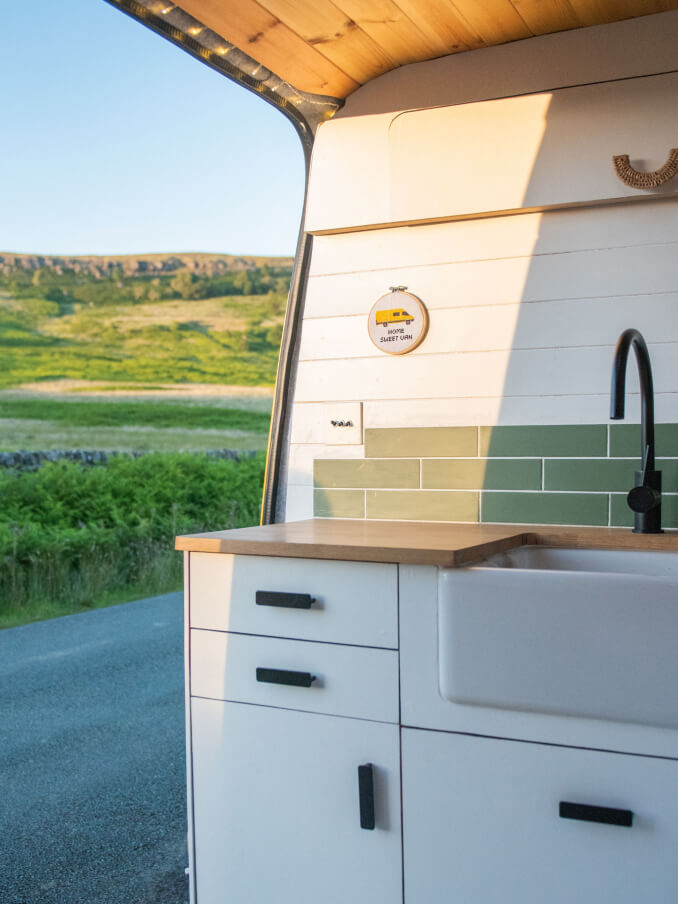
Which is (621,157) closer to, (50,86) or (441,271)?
(441,271)

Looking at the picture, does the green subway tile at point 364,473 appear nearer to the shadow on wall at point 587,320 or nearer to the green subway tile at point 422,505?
the green subway tile at point 422,505

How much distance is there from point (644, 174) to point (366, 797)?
1.35m

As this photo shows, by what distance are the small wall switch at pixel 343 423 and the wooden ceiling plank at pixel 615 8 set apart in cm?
100

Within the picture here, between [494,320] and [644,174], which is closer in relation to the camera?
[644,174]

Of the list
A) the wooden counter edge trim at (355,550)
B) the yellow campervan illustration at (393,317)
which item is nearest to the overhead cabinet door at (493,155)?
the yellow campervan illustration at (393,317)

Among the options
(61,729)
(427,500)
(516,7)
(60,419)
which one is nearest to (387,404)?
(427,500)

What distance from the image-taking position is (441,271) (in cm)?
202

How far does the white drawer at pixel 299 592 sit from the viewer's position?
1396 mm

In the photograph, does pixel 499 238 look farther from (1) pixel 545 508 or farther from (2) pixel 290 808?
(2) pixel 290 808

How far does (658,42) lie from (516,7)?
0.31 m

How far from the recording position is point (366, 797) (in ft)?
4.48

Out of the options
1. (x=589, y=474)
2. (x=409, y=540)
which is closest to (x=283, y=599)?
(x=409, y=540)

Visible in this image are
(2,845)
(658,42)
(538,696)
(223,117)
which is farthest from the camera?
(223,117)

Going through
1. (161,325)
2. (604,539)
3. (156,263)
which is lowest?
(604,539)
